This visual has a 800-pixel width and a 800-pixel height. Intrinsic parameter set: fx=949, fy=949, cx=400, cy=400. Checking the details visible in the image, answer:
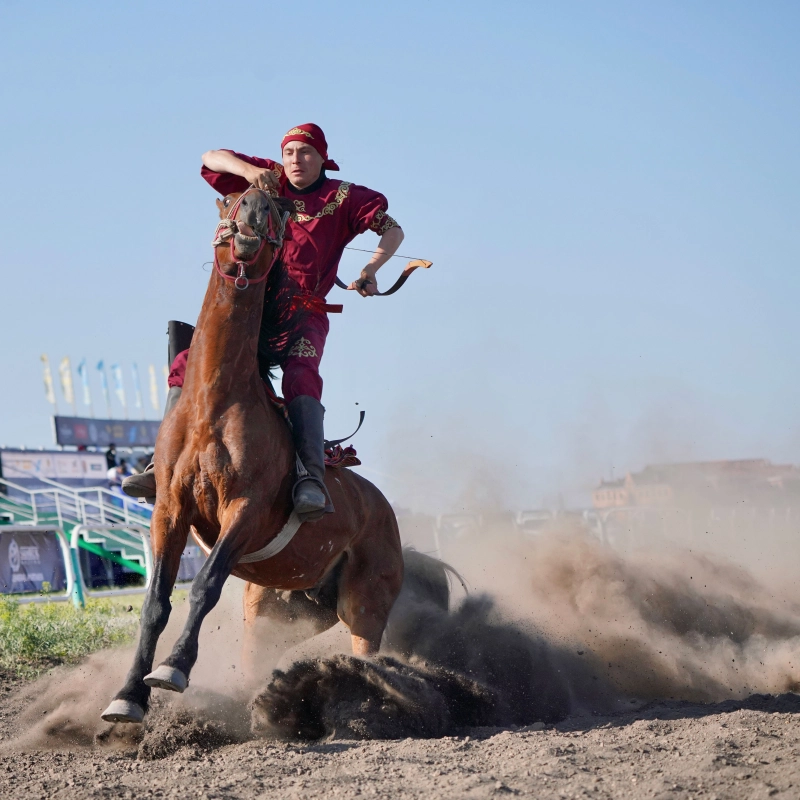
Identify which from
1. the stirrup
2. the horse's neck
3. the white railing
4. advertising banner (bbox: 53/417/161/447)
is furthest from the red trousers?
advertising banner (bbox: 53/417/161/447)

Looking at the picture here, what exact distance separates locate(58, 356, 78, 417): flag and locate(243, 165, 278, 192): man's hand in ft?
143

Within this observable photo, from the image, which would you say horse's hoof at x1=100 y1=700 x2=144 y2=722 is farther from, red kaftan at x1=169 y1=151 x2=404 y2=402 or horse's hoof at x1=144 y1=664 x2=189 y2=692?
red kaftan at x1=169 y1=151 x2=404 y2=402

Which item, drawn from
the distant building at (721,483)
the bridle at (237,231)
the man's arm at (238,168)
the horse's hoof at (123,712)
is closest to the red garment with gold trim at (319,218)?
the man's arm at (238,168)

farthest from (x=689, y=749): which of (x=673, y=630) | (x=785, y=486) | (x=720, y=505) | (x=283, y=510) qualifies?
(x=785, y=486)

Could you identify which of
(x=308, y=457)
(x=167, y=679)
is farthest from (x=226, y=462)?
(x=167, y=679)

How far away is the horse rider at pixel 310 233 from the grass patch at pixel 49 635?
3301 mm

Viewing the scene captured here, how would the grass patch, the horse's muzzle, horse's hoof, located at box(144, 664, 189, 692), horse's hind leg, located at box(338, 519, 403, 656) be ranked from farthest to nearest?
the grass patch → horse's hind leg, located at box(338, 519, 403, 656) → the horse's muzzle → horse's hoof, located at box(144, 664, 189, 692)

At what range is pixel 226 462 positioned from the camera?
4.79 meters

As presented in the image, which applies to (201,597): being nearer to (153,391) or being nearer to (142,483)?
(142,483)

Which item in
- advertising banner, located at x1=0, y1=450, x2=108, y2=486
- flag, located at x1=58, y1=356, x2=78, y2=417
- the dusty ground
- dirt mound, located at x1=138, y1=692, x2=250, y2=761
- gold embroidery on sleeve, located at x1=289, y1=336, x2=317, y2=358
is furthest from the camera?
flag, located at x1=58, y1=356, x2=78, y2=417

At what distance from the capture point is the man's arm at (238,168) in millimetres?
5297

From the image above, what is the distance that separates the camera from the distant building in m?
16.1

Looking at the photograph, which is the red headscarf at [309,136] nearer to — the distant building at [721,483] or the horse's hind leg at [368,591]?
the horse's hind leg at [368,591]

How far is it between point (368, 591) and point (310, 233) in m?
2.32
